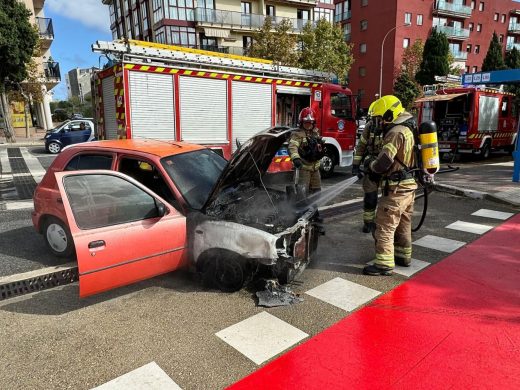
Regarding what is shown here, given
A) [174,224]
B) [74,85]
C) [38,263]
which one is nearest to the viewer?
[174,224]

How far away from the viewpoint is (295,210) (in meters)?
4.27

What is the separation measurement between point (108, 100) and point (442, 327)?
7346mm

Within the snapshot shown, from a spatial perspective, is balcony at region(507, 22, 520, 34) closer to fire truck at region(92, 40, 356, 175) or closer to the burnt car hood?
fire truck at region(92, 40, 356, 175)

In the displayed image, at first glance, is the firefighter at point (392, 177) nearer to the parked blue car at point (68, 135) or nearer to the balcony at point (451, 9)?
the parked blue car at point (68, 135)

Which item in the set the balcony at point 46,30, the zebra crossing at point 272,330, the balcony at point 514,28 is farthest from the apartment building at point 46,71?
the balcony at point 514,28

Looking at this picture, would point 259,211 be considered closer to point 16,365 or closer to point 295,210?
point 295,210

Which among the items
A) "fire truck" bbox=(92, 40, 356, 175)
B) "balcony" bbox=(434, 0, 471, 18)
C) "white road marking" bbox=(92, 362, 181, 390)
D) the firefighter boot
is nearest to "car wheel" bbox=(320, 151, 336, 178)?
"fire truck" bbox=(92, 40, 356, 175)

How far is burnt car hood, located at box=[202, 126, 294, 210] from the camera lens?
141 inches

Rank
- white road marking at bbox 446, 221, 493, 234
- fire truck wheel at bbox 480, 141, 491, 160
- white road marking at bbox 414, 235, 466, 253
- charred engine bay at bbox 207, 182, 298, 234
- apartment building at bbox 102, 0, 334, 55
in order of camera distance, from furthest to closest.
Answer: apartment building at bbox 102, 0, 334, 55
fire truck wheel at bbox 480, 141, 491, 160
white road marking at bbox 446, 221, 493, 234
white road marking at bbox 414, 235, 466, 253
charred engine bay at bbox 207, 182, 298, 234

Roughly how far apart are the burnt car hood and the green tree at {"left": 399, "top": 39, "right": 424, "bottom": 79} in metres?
38.4

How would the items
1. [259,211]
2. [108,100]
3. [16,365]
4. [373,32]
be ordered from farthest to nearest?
[373,32], [108,100], [259,211], [16,365]

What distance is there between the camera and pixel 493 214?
6.71 m

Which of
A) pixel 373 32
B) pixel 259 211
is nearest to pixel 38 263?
pixel 259 211

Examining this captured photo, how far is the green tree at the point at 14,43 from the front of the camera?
813 inches
